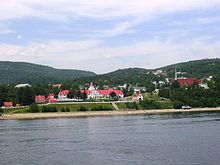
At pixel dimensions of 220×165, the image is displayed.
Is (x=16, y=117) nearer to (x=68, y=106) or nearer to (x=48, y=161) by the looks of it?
(x=68, y=106)

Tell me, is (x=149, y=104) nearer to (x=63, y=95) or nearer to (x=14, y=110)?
(x=63, y=95)

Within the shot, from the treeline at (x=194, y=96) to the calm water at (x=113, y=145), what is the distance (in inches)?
1746

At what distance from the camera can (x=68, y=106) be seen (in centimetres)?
9481

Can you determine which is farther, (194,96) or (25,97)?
(194,96)

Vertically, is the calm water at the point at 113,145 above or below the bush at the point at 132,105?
below

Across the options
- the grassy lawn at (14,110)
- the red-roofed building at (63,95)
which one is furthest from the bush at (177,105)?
the grassy lawn at (14,110)

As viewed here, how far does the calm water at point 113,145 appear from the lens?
3538cm

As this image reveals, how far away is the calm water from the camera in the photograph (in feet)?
116

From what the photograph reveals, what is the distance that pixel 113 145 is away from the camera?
142 ft

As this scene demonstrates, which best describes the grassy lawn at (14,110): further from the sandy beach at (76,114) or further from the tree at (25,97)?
the tree at (25,97)

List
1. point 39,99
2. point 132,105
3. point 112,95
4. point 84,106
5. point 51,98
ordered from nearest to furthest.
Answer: point 84,106
point 132,105
point 39,99
point 51,98
point 112,95

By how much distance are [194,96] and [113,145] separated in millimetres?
67870

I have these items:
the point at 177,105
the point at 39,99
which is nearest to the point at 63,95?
the point at 39,99

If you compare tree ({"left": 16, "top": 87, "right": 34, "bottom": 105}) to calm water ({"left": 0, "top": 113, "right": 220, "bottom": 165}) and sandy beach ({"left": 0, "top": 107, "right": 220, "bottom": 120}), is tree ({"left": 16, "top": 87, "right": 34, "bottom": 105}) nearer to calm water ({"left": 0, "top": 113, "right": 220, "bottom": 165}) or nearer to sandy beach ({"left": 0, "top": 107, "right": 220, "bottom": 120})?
sandy beach ({"left": 0, "top": 107, "right": 220, "bottom": 120})
